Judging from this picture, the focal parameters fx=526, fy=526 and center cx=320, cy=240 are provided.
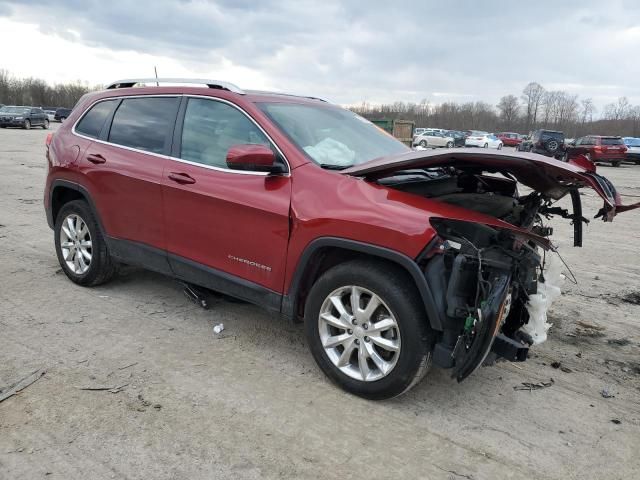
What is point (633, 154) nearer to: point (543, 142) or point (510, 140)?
point (543, 142)

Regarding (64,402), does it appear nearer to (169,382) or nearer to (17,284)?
(169,382)

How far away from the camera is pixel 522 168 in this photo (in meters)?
2.99

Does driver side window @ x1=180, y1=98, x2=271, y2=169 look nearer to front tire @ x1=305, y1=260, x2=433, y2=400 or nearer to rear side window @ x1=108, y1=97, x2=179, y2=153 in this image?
rear side window @ x1=108, y1=97, x2=179, y2=153

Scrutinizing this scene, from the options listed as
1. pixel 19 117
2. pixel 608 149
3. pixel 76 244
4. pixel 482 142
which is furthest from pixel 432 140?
pixel 76 244

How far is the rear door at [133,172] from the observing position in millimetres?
4113

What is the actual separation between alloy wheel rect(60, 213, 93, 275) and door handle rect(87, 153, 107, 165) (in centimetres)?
60

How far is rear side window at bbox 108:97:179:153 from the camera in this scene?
4.13 metres

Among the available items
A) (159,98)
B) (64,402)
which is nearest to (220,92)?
(159,98)

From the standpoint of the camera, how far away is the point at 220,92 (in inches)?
153

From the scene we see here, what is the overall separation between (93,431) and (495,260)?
2.36 meters

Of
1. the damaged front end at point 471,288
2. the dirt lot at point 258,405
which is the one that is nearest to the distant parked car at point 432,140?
the dirt lot at point 258,405

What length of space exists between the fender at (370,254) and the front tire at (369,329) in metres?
0.08

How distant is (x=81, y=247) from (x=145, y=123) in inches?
55.5

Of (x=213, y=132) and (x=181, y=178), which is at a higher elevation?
(x=213, y=132)
